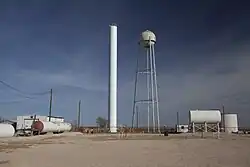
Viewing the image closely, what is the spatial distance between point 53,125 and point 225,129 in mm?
34233

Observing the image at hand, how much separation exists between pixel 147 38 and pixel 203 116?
16541 millimetres

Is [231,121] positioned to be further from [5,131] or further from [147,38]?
[5,131]

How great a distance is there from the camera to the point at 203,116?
5519cm

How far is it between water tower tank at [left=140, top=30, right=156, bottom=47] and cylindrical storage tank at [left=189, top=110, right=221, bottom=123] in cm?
1383

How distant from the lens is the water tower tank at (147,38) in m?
56.8

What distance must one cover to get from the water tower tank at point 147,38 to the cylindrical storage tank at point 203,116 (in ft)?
45.4

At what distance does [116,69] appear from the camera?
198ft

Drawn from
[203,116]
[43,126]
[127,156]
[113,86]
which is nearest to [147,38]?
[113,86]

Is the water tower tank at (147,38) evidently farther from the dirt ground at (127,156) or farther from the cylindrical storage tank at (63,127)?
the dirt ground at (127,156)

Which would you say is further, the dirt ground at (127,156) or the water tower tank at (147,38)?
the water tower tank at (147,38)

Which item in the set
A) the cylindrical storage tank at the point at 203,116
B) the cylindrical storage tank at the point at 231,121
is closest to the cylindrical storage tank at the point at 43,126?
the cylindrical storage tank at the point at 203,116

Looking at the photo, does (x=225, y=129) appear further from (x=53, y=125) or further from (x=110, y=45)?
(x=53, y=125)

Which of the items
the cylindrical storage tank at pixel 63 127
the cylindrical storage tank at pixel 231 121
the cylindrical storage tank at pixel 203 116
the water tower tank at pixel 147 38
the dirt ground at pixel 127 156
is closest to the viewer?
the dirt ground at pixel 127 156

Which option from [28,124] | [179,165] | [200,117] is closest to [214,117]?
[200,117]
